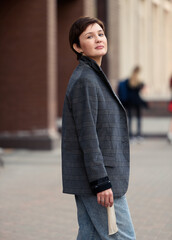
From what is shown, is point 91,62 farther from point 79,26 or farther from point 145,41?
point 145,41

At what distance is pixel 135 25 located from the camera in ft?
83.6

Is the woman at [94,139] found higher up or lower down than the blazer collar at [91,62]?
lower down

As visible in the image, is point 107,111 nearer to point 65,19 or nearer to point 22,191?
point 22,191

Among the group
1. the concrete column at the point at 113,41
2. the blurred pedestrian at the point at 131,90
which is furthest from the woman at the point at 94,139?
the concrete column at the point at 113,41

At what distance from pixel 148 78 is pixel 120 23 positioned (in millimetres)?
6232

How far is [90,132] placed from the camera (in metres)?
3.42

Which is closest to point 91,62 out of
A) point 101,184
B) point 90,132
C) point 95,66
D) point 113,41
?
point 95,66

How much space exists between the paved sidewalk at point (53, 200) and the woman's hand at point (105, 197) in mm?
2170

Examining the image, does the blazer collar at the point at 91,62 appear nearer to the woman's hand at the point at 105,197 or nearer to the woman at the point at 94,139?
the woman at the point at 94,139

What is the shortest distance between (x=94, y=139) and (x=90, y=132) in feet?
0.15

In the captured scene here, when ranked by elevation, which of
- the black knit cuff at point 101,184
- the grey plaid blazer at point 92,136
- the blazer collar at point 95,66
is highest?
the blazer collar at point 95,66

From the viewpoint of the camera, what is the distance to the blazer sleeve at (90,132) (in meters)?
3.40

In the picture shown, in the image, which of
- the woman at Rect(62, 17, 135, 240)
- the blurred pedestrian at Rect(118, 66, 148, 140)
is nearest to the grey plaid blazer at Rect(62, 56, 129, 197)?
the woman at Rect(62, 17, 135, 240)

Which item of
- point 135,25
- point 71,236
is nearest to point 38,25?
point 71,236
